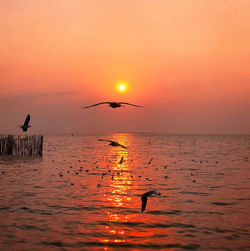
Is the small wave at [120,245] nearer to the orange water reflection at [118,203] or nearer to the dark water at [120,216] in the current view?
the dark water at [120,216]

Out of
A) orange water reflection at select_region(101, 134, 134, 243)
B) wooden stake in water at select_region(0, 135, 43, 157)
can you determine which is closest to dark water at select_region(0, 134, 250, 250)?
orange water reflection at select_region(101, 134, 134, 243)

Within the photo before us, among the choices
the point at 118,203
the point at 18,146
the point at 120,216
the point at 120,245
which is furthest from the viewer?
the point at 18,146

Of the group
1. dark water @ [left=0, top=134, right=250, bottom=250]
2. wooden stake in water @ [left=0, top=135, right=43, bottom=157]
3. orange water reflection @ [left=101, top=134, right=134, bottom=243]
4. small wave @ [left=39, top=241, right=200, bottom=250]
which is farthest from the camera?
wooden stake in water @ [left=0, top=135, right=43, bottom=157]

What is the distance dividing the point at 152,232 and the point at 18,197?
25.7ft

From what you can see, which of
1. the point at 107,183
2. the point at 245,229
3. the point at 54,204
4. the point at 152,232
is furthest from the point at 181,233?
the point at 107,183

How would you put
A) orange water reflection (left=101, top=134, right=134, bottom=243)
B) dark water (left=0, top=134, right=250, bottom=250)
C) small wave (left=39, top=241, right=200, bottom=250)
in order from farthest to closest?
orange water reflection (left=101, top=134, right=134, bottom=243) < dark water (left=0, top=134, right=250, bottom=250) < small wave (left=39, top=241, right=200, bottom=250)

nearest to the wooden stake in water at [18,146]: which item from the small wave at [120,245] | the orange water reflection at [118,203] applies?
the orange water reflection at [118,203]

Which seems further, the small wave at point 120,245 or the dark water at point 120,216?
the dark water at point 120,216

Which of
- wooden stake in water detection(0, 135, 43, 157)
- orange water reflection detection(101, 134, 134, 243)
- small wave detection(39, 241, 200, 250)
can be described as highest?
wooden stake in water detection(0, 135, 43, 157)

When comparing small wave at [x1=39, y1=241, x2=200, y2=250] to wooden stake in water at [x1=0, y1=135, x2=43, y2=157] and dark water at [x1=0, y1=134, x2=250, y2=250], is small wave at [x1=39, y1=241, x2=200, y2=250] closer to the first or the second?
dark water at [x1=0, y1=134, x2=250, y2=250]

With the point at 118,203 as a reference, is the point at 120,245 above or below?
below

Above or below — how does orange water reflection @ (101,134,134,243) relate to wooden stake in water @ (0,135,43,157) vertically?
below

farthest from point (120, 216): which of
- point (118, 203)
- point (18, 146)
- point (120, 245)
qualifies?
point (18, 146)

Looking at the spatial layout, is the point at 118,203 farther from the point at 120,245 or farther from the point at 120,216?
the point at 120,245
